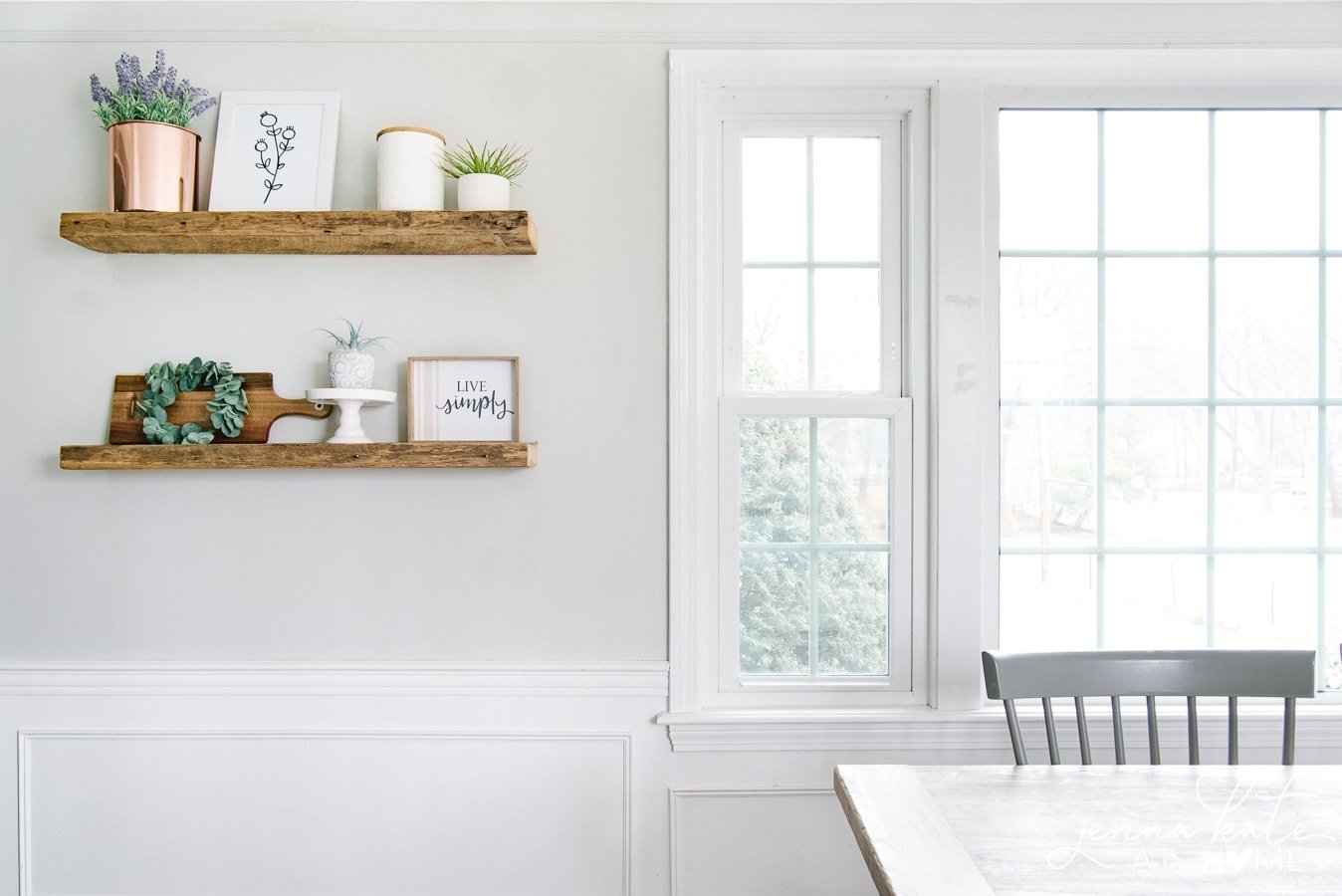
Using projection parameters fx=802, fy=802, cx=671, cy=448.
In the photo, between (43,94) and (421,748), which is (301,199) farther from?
(421,748)

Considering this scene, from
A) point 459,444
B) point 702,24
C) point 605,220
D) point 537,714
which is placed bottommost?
point 537,714

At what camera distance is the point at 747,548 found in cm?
183

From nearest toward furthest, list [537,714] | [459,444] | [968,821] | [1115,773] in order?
[968,821]
[1115,773]
[459,444]
[537,714]

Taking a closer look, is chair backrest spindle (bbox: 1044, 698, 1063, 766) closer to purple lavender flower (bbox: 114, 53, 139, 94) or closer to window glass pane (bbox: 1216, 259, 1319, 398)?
window glass pane (bbox: 1216, 259, 1319, 398)

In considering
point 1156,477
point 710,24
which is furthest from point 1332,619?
point 710,24

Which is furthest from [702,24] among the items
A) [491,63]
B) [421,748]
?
[421,748]

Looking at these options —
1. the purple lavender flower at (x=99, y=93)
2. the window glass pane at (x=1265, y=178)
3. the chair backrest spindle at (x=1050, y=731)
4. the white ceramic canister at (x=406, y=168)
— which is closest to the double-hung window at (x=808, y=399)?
the chair backrest spindle at (x=1050, y=731)

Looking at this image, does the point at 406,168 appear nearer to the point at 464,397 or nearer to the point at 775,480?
the point at 464,397

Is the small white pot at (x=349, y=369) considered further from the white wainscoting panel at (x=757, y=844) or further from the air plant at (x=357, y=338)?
the white wainscoting panel at (x=757, y=844)

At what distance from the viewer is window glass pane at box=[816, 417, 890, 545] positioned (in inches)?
72.3

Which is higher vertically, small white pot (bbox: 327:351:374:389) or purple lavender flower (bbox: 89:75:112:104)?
purple lavender flower (bbox: 89:75:112:104)

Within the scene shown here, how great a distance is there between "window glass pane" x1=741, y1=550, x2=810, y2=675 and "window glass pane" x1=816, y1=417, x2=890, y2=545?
109 mm

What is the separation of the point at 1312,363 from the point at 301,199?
231cm

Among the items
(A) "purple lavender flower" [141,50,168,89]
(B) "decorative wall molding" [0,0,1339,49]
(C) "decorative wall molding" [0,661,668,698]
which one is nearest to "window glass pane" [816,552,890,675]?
(C) "decorative wall molding" [0,661,668,698]
